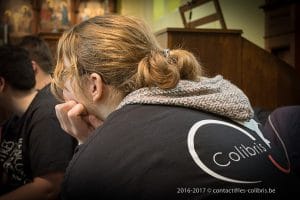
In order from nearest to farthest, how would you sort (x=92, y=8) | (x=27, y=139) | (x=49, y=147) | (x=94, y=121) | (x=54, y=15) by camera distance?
(x=94, y=121)
(x=49, y=147)
(x=27, y=139)
(x=54, y=15)
(x=92, y=8)

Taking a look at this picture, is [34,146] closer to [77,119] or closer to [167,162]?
[77,119]

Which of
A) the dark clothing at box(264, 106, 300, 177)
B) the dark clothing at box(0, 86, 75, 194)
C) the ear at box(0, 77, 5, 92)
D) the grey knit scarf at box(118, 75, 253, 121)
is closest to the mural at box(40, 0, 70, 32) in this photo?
the ear at box(0, 77, 5, 92)

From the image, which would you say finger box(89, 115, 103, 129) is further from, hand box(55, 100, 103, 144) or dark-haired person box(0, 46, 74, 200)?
dark-haired person box(0, 46, 74, 200)

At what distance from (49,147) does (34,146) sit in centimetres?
8

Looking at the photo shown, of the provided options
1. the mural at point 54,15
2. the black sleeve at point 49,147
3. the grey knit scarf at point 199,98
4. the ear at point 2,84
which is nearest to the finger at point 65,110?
the grey knit scarf at point 199,98

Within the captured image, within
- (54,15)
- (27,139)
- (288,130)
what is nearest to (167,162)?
(288,130)

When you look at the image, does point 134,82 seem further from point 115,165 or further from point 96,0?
point 96,0

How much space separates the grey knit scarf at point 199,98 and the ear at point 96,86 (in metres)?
0.10

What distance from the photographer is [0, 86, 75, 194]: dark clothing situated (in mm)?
1896

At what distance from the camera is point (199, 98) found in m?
1.02

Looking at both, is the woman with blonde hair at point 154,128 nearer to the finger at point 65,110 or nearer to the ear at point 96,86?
the ear at point 96,86

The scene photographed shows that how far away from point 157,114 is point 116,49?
0.74ft

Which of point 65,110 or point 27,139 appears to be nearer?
point 65,110

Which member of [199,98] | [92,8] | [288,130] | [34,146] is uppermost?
[92,8]
